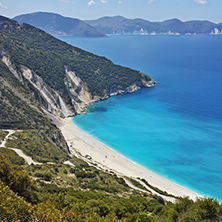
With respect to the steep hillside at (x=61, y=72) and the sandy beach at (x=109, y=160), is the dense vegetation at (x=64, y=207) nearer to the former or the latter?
the sandy beach at (x=109, y=160)

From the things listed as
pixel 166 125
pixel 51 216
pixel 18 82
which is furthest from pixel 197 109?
pixel 51 216

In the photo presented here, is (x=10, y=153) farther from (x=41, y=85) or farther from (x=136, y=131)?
(x=41, y=85)

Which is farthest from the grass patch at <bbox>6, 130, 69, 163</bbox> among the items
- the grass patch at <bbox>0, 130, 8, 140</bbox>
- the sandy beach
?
the sandy beach

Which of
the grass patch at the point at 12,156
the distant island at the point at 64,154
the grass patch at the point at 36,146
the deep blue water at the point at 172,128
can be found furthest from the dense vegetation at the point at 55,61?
the grass patch at the point at 12,156

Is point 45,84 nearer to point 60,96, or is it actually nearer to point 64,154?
point 60,96

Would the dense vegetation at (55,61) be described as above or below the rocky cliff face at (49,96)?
above

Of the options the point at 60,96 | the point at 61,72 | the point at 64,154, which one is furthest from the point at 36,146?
the point at 61,72

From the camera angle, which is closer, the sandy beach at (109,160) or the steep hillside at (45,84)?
the sandy beach at (109,160)

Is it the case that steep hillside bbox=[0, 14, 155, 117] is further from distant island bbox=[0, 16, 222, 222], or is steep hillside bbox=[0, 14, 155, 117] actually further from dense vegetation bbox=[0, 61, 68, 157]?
dense vegetation bbox=[0, 61, 68, 157]
